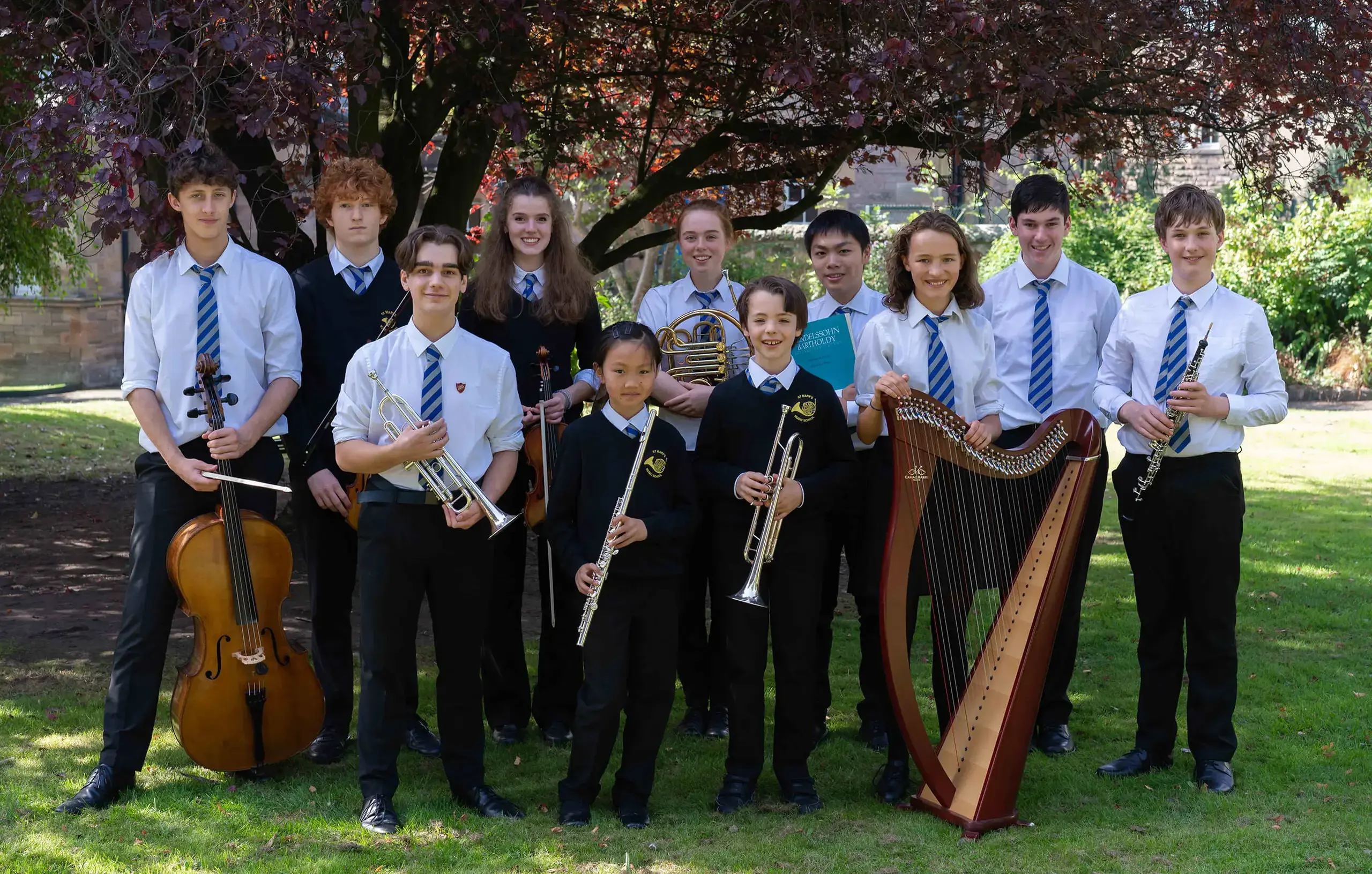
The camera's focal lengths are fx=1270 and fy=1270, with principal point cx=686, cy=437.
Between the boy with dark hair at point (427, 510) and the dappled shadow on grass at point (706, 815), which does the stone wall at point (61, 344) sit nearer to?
the dappled shadow on grass at point (706, 815)

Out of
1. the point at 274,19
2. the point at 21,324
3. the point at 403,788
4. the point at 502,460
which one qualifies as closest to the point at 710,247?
the point at 502,460

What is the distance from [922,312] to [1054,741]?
1.77 m

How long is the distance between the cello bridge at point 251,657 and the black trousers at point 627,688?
41.2 inches

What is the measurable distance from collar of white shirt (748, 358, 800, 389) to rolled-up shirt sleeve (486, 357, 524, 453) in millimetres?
779

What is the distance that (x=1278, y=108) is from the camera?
586cm

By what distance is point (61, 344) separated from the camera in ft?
72.3

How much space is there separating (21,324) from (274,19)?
19.9 meters

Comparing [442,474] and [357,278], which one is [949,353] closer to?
[442,474]

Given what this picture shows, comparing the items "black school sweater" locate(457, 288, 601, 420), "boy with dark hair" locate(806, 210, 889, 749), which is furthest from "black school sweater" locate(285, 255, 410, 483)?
"boy with dark hair" locate(806, 210, 889, 749)

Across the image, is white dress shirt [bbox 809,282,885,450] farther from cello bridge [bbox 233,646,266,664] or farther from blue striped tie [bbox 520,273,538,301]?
cello bridge [bbox 233,646,266,664]

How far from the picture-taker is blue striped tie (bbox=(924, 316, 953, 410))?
435 cm

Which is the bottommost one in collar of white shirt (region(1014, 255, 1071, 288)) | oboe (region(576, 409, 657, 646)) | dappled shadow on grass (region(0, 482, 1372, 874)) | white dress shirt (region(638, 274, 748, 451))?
dappled shadow on grass (region(0, 482, 1372, 874))

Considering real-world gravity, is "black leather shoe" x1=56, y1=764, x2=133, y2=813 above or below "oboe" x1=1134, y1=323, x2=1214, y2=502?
below

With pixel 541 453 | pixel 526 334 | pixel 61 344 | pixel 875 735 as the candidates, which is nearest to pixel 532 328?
pixel 526 334
